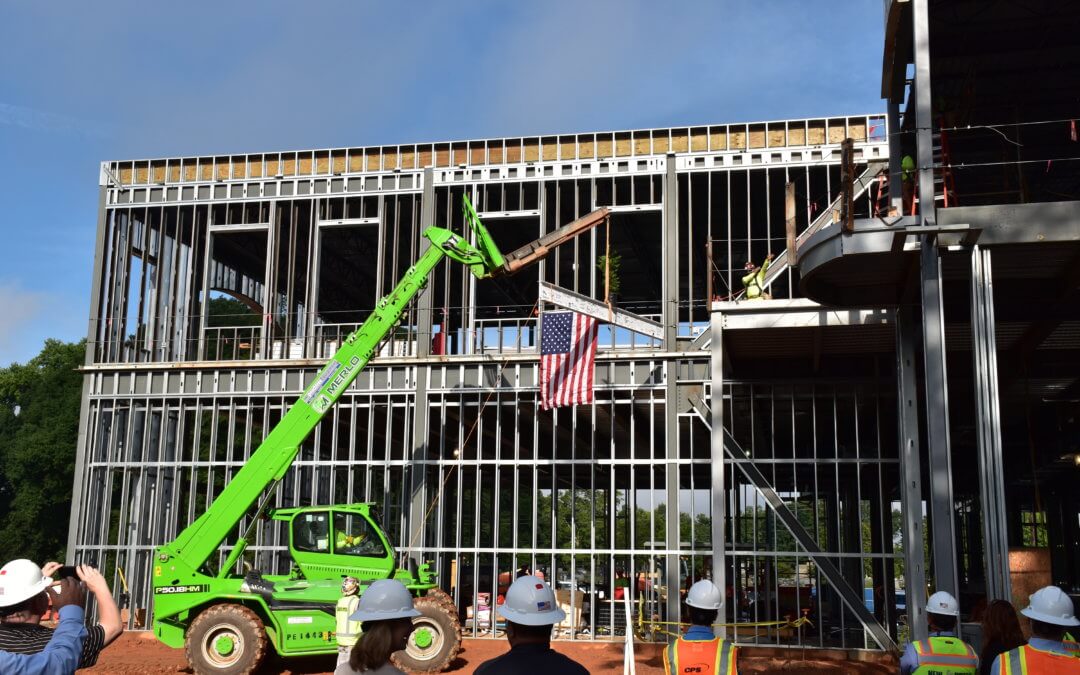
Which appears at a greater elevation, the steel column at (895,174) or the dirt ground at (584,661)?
the steel column at (895,174)

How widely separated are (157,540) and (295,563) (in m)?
8.13

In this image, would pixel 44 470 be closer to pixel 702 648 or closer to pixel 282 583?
pixel 282 583

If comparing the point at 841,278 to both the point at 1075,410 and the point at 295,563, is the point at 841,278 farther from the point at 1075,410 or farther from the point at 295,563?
the point at 1075,410

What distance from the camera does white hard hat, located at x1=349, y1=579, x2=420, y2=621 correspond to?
14.0 ft

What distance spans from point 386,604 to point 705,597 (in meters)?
2.55

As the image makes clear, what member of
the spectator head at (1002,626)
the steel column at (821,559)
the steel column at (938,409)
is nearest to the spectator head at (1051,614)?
the spectator head at (1002,626)

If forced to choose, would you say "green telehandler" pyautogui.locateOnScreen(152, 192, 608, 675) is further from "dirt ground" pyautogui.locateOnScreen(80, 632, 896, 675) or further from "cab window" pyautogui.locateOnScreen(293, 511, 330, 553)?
"dirt ground" pyautogui.locateOnScreen(80, 632, 896, 675)

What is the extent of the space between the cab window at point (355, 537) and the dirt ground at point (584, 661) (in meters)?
2.08

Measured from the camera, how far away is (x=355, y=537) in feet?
57.6

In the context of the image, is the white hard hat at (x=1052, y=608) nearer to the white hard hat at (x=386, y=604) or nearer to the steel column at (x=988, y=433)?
the white hard hat at (x=386, y=604)

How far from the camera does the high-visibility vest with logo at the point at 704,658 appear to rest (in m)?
5.96

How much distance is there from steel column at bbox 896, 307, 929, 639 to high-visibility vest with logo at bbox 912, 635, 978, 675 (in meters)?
6.66

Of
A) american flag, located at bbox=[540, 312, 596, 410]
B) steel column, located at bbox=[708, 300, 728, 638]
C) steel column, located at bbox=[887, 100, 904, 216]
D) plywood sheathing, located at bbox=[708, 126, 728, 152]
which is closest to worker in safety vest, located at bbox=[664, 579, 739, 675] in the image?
steel column, located at bbox=[887, 100, 904, 216]

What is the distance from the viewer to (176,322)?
26031 millimetres
